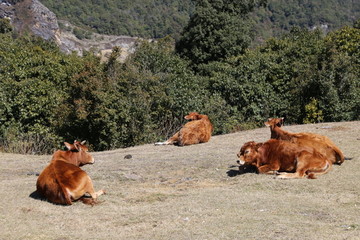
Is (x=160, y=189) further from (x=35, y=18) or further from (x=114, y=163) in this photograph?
(x=35, y=18)

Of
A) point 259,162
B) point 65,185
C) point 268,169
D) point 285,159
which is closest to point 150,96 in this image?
point 259,162

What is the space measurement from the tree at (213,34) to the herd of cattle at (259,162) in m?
33.6

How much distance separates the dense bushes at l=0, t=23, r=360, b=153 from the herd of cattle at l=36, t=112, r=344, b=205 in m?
10.2

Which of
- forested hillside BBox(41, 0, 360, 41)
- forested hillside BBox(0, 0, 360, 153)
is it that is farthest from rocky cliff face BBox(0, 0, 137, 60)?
forested hillside BBox(0, 0, 360, 153)

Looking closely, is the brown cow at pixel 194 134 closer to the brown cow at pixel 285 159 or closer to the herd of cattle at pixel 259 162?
the herd of cattle at pixel 259 162

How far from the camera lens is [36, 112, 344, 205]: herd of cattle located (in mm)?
9852

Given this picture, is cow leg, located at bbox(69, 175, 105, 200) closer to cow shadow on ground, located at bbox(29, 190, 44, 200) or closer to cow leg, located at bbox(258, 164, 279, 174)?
cow shadow on ground, located at bbox(29, 190, 44, 200)

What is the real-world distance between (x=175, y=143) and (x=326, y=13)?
179 meters

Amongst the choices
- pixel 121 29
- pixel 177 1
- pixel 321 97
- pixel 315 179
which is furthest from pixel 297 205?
pixel 177 1

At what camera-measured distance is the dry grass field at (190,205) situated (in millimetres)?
8156

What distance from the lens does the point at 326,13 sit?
186 m

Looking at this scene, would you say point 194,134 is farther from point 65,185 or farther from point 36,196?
point 65,185

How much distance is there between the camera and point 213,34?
4753 cm

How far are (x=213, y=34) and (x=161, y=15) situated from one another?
435 ft
